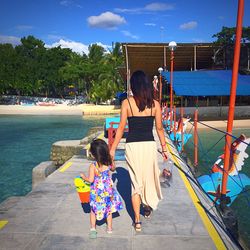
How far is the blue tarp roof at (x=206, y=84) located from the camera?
2473 cm

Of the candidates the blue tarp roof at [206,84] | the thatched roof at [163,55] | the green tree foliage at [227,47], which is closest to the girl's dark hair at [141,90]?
the blue tarp roof at [206,84]

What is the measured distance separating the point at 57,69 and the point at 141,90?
63106mm

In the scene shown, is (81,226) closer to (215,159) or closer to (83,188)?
(83,188)

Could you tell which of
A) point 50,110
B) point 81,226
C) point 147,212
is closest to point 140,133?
point 147,212

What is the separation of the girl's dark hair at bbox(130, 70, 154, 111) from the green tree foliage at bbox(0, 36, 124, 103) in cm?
4049

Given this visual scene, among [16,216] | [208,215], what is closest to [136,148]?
[208,215]

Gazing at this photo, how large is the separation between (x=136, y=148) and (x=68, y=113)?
41.4 m

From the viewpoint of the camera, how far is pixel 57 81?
204 ft

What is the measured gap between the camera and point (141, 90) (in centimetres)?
368

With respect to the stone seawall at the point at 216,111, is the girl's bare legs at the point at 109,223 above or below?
above

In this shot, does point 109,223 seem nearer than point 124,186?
Yes

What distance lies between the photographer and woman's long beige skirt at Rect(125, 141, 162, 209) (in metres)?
3.77

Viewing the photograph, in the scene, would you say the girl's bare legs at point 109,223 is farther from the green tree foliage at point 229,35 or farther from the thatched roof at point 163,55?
the green tree foliage at point 229,35

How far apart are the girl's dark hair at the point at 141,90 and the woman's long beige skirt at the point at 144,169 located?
0.53 m
